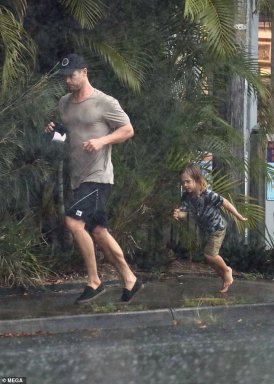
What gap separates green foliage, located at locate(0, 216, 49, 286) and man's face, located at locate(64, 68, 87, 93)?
1.98 metres

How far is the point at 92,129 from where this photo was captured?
9578mm

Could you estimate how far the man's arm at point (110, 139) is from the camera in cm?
916

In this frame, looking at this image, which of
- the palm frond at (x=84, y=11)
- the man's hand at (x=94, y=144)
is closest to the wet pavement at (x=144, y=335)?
the man's hand at (x=94, y=144)

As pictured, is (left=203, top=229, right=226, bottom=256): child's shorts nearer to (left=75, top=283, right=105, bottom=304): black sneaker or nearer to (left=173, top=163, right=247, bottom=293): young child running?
(left=173, top=163, right=247, bottom=293): young child running

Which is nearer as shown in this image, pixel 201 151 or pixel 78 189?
pixel 78 189

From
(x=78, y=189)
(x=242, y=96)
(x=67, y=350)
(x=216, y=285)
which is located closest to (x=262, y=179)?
(x=242, y=96)

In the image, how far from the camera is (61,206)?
11750 millimetres

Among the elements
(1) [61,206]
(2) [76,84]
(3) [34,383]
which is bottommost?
(3) [34,383]

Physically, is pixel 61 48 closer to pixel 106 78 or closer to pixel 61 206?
pixel 106 78

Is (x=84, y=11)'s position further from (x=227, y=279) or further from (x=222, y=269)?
(x=227, y=279)

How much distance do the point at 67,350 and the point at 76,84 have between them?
8.96 feet

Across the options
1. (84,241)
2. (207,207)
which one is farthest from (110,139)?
(207,207)

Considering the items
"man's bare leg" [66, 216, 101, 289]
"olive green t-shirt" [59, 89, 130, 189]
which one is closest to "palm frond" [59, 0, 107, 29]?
"olive green t-shirt" [59, 89, 130, 189]

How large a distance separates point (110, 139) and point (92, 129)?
0.92ft
